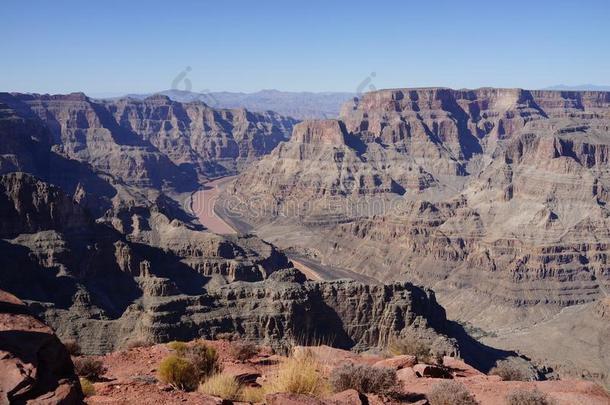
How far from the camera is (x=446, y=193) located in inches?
7032

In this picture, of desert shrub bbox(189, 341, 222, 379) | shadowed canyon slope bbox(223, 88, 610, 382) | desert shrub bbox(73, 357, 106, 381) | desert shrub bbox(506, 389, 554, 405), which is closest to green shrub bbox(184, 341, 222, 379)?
desert shrub bbox(189, 341, 222, 379)

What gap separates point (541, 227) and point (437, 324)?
61.4m

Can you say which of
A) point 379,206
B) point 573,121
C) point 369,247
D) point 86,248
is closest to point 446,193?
point 379,206

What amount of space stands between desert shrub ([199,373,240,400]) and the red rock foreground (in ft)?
2.53

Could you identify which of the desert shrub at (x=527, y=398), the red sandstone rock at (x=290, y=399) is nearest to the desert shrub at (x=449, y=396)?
the desert shrub at (x=527, y=398)

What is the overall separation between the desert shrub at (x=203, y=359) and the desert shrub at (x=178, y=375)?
0.79 meters

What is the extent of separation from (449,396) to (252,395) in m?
4.79

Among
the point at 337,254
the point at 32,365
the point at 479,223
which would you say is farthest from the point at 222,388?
the point at 337,254

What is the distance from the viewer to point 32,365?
1055 centimetres

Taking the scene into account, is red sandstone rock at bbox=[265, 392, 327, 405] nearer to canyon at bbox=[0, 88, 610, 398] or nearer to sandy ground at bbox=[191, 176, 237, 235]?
canyon at bbox=[0, 88, 610, 398]

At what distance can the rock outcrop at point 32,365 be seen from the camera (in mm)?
10109

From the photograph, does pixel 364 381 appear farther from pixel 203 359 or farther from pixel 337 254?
pixel 337 254

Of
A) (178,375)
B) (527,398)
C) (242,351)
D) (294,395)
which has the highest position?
(294,395)

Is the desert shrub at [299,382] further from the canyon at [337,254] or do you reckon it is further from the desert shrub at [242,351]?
the desert shrub at [242,351]
